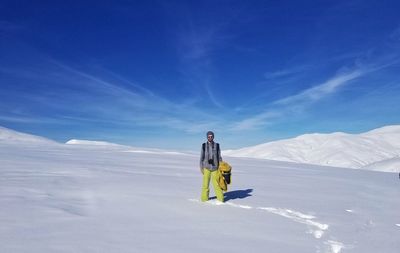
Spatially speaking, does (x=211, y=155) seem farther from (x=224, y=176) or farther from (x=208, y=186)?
(x=208, y=186)

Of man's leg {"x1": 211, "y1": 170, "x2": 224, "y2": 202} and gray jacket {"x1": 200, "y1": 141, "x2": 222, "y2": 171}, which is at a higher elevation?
gray jacket {"x1": 200, "y1": 141, "x2": 222, "y2": 171}

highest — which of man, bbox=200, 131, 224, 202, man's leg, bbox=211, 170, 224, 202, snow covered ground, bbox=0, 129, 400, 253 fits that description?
man, bbox=200, 131, 224, 202

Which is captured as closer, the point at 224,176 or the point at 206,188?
the point at 206,188

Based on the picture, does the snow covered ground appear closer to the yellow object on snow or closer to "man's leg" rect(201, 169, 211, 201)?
"man's leg" rect(201, 169, 211, 201)

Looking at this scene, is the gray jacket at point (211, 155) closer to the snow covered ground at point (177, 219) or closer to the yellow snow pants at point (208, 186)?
the yellow snow pants at point (208, 186)

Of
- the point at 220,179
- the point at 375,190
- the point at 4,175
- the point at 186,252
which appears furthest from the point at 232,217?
the point at 375,190

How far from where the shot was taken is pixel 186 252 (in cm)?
589

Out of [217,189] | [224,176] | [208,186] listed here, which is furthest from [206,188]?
[224,176]

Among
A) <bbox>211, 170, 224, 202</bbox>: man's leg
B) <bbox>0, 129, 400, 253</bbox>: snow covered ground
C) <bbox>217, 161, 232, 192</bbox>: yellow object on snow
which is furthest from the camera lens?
<bbox>217, 161, 232, 192</bbox>: yellow object on snow

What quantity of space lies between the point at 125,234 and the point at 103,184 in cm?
724

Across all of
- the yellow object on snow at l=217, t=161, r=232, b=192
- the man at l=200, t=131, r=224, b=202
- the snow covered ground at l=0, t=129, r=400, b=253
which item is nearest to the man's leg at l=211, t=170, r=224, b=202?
the man at l=200, t=131, r=224, b=202

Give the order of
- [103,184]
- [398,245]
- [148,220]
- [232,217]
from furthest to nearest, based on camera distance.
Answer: [103,184], [232,217], [148,220], [398,245]

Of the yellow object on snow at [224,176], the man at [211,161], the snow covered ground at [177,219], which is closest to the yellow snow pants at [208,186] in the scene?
the man at [211,161]

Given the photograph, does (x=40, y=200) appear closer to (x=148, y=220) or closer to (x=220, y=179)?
(x=148, y=220)
